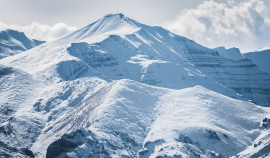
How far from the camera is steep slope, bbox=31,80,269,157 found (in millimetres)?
152875

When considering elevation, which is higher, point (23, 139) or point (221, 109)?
point (221, 109)

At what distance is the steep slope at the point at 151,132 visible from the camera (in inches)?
6019

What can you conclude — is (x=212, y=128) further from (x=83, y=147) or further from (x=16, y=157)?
(x=16, y=157)

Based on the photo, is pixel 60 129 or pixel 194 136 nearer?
pixel 194 136

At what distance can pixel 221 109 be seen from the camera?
654 feet

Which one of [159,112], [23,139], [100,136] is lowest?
[23,139]

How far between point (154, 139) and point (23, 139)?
7514 centimetres

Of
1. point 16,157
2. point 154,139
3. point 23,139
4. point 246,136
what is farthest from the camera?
point 23,139

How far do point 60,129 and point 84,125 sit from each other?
2201cm

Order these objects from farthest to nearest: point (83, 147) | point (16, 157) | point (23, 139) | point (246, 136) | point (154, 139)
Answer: point (23, 139) < point (246, 136) < point (154, 139) < point (83, 147) < point (16, 157)

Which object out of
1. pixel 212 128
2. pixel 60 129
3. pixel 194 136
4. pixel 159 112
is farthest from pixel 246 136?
pixel 60 129

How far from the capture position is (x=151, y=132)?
173 meters

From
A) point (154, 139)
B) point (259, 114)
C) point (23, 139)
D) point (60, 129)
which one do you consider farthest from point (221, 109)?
point (23, 139)

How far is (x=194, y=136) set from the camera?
544 feet
